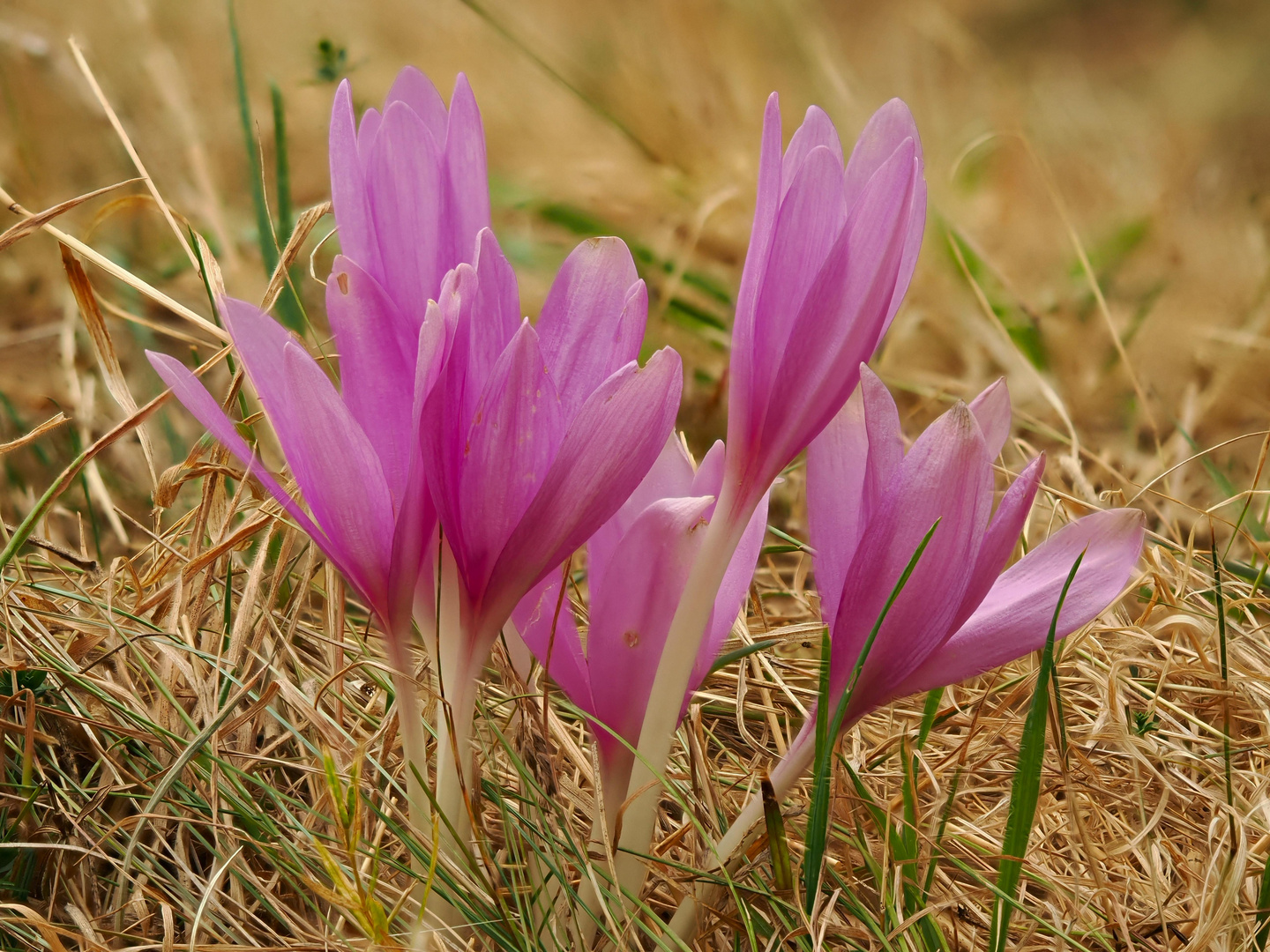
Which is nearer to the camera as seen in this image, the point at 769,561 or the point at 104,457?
the point at 769,561

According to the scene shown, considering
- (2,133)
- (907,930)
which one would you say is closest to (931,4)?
(2,133)

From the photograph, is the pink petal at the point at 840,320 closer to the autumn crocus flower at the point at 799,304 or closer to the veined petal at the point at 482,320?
the autumn crocus flower at the point at 799,304

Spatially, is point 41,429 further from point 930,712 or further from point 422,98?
point 930,712

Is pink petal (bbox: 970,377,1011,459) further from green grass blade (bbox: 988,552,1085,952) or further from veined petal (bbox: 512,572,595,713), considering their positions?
veined petal (bbox: 512,572,595,713)

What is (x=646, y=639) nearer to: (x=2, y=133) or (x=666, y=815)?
(x=666, y=815)

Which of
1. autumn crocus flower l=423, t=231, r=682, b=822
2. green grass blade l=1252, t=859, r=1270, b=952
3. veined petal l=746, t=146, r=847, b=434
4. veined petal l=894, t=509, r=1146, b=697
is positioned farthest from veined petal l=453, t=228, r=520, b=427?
green grass blade l=1252, t=859, r=1270, b=952

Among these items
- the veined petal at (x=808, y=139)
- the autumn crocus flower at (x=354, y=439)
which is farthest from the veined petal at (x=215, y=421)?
the veined petal at (x=808, y=139)

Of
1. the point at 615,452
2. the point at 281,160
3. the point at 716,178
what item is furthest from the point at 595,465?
the point at 716,178
